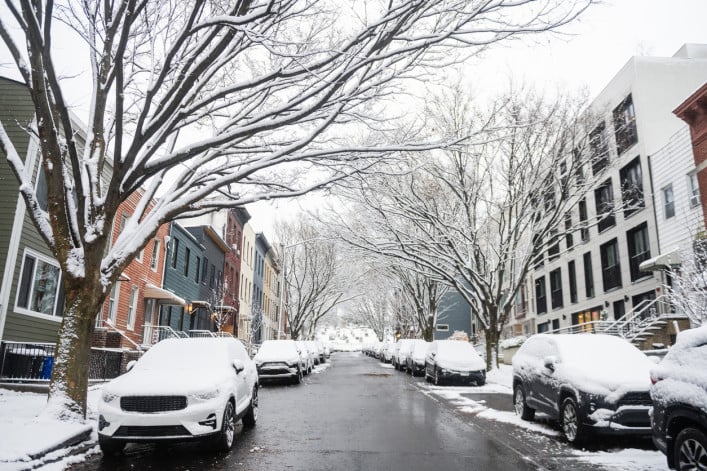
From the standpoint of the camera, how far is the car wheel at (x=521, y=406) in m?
10.9

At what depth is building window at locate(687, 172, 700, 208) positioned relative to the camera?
2114 cm

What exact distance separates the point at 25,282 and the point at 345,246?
13.8m

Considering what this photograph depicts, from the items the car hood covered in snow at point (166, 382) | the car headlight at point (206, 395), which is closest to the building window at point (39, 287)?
the car hood covered in snow at point (166, 382)

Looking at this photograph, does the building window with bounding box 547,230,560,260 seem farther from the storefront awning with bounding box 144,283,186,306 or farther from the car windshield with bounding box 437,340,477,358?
the storefront awning with bounding box 144,283,186,306

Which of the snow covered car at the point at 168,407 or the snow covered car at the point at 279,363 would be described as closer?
the snow covered car at the point at 168,407

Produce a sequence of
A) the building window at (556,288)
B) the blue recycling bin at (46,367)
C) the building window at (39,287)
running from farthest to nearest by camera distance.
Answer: the building window at (556,288) < the building window at (39,287) < the blue recycling bin at (46,367)

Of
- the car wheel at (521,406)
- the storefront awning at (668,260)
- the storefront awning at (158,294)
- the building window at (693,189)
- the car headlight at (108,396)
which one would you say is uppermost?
the building window at (693,189)

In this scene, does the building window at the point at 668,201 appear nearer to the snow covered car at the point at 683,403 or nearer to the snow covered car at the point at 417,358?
the snow covered car at the point at 417,358

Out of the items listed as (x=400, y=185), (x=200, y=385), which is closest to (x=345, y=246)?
(x=400, y=185)

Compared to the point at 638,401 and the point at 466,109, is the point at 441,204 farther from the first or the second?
the point at 638,401

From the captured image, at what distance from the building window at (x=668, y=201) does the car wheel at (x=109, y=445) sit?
23.1 m

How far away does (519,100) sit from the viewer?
1850 cm

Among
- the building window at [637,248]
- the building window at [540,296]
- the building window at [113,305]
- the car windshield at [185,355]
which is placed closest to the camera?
the car windshield at [185,355]

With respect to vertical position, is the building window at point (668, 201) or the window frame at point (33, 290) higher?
the building window at point (668, 201)
